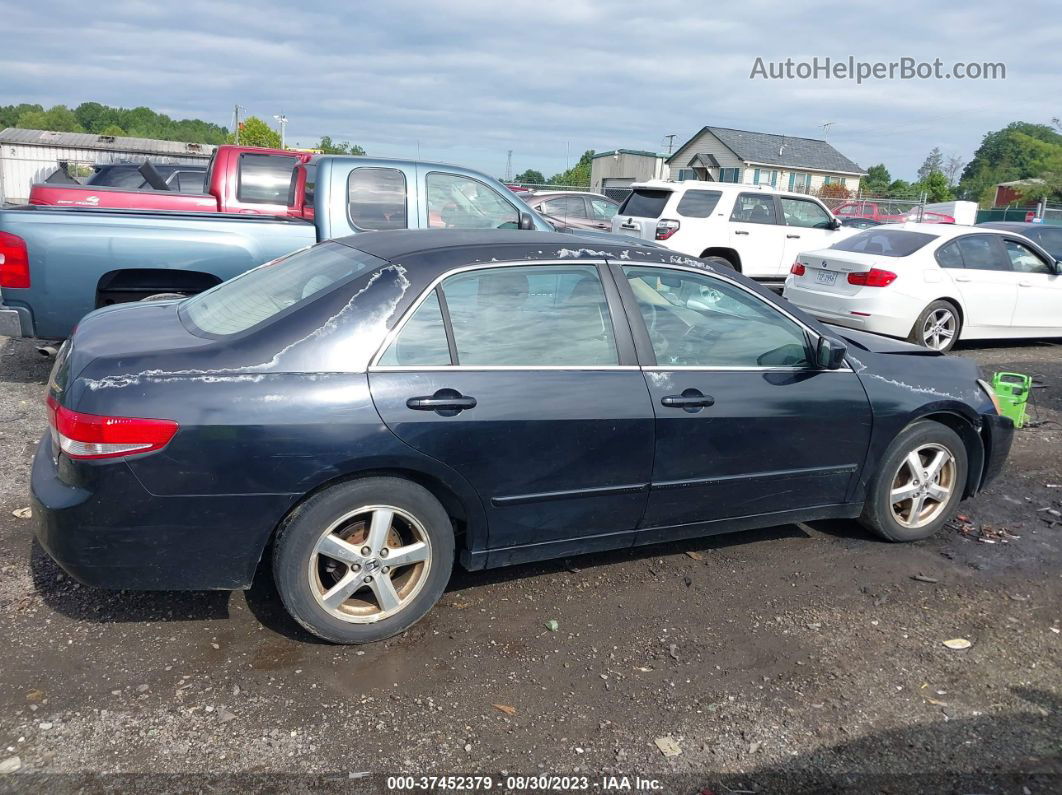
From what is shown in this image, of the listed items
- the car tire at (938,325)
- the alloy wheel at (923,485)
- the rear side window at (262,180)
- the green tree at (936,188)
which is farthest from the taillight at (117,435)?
the green tree at (936,188)

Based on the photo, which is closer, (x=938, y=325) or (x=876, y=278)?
(x=876, y=278)

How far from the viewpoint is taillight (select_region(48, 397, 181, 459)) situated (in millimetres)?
2980

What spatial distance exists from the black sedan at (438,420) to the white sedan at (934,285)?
5.06 metres

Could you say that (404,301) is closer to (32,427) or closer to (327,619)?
(327,619)

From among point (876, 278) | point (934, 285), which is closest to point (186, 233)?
point (876, 278)

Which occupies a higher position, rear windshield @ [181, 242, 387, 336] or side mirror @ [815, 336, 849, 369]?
rear windshield @ [181, 242, 387, 336]

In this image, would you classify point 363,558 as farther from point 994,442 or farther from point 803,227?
point 803,227

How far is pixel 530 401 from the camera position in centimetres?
353

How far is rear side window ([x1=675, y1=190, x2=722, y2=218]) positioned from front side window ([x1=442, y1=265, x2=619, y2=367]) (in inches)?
364

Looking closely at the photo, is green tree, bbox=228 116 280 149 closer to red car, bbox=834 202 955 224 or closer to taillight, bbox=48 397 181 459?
red car, bbox=834 202 955 224

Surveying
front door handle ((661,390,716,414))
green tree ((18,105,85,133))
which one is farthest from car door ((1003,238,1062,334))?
green tree ((18,105,85,133))

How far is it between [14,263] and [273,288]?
340 cm

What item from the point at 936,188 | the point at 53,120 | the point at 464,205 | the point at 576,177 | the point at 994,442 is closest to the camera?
the point at 994,442

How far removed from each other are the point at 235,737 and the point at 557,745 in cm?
111
